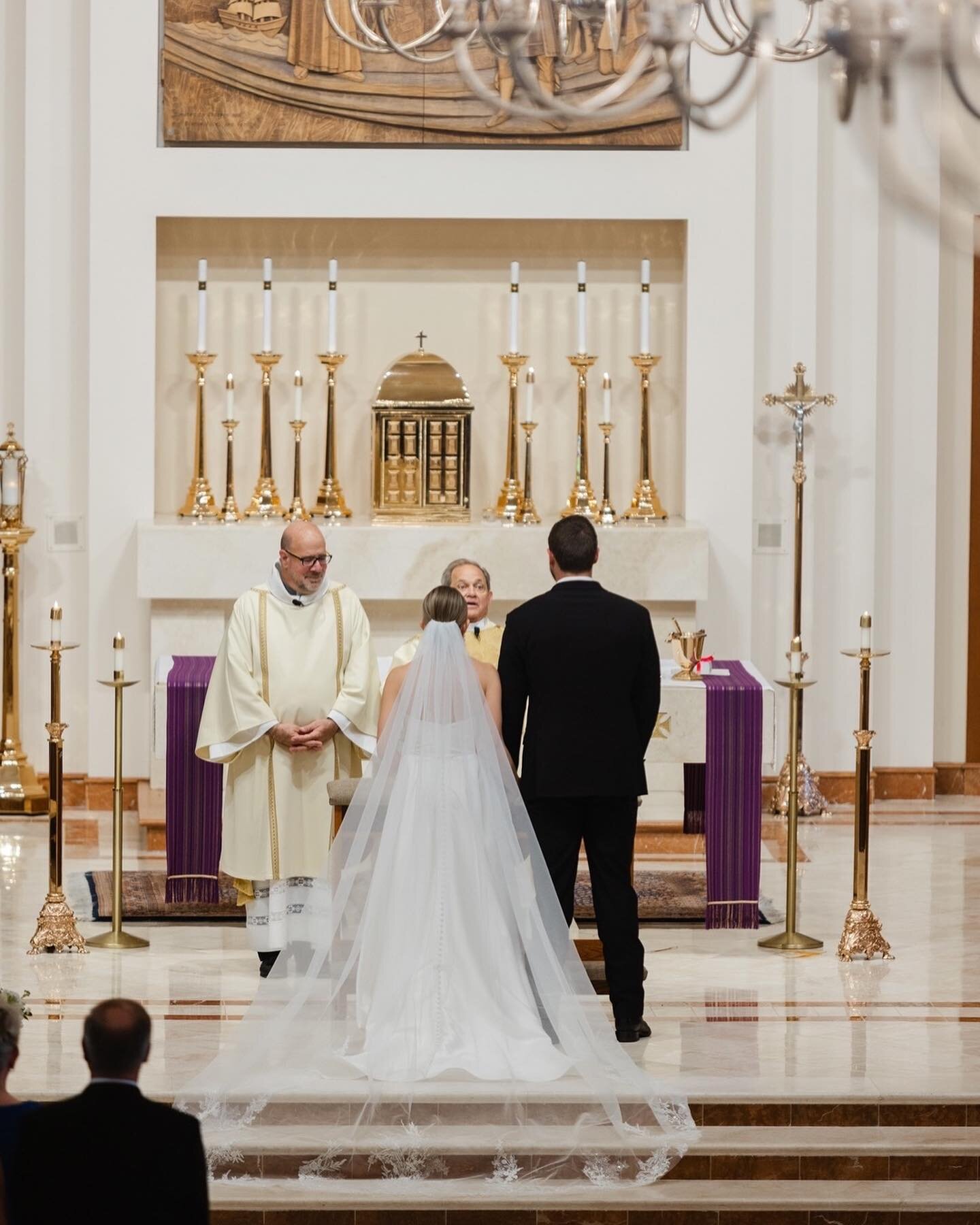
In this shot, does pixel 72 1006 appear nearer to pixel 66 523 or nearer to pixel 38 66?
pixel 66 523

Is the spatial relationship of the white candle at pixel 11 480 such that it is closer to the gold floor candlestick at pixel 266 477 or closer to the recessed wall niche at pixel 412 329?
the recessed wall niche at pixel 412 329

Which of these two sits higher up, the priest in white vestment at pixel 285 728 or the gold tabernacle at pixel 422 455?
the gold tabernacle at pixel 422 455

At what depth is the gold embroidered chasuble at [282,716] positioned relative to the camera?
8234mm

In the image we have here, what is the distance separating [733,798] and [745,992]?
1.10 meters

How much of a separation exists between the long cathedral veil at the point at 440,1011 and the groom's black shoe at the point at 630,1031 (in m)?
0.31

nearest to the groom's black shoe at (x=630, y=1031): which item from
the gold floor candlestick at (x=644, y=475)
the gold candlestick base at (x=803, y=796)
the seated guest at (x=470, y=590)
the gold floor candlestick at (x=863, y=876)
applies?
the gold floor candlestick at (x=863, y=876)

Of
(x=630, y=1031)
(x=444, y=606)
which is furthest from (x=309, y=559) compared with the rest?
(x=630, y=1031)

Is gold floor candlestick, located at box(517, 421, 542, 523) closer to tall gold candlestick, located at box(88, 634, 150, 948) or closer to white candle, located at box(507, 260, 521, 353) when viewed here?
white candle, located at box(507, 260, 521, 353)

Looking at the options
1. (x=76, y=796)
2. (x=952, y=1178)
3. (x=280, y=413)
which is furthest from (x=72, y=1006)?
(x=280, y=413)

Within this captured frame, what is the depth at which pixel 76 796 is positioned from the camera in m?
11.8

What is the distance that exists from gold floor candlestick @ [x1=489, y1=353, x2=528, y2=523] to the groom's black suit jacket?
177 inches

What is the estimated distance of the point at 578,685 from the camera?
7105 mm

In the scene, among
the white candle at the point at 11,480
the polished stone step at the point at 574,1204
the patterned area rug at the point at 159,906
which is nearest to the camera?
the polished stone step at the point at 574,1204

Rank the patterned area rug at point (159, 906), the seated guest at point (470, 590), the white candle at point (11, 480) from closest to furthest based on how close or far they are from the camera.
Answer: the seated guest at point (470, 590), the patterned area rug at point (159, 906), the white candle at point (11, 480)
